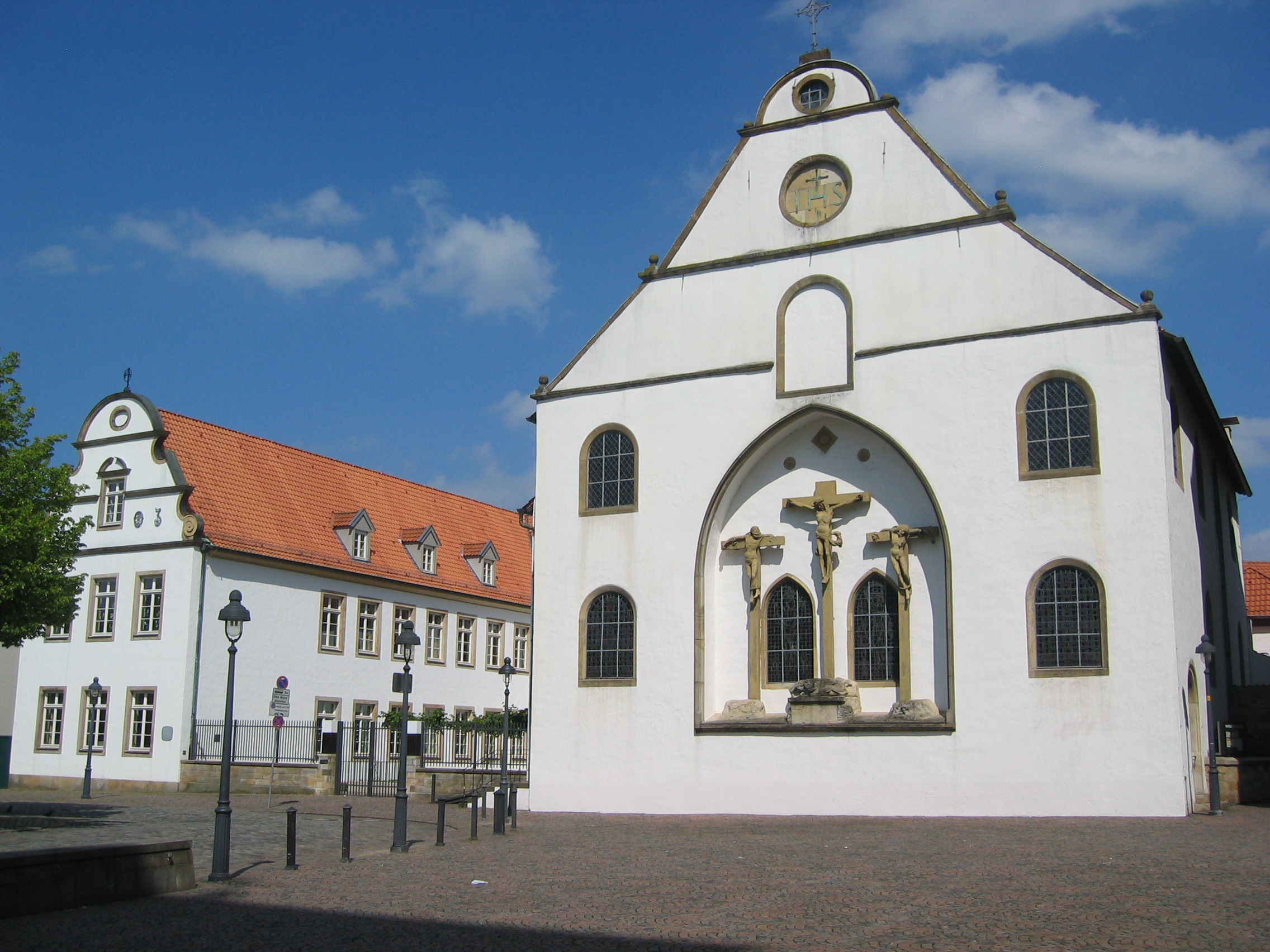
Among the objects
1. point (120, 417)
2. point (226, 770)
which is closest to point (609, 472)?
point (226, 770)

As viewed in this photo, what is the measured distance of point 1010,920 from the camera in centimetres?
967

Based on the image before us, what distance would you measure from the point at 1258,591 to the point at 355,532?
33.8 m

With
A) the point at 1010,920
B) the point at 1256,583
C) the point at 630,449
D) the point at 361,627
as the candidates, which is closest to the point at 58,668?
the point at 361,627

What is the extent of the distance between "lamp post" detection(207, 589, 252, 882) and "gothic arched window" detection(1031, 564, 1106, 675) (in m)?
12.3

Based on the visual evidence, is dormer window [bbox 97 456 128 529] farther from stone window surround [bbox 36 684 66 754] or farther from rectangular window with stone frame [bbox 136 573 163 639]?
stone window surround [bbox 36 684 66 754]

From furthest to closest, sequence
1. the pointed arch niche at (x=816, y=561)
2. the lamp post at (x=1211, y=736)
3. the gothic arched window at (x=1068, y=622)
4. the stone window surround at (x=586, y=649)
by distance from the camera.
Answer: the stone window surround at (x=586, y=649) → the pointed arch niche at (x=816, y=561) → the gothic arched window at (x=1068, y=622) → the lamp post at (x=1211, y=736)

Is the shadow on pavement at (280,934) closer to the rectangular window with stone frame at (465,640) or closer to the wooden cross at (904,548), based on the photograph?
the wooden cross at (904,548)

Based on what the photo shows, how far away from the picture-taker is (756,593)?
2333 centimetres

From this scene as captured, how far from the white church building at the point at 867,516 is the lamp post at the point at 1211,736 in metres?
0.23

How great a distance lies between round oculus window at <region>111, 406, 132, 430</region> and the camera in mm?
34250

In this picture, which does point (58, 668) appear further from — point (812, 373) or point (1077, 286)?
point (1077, 286)

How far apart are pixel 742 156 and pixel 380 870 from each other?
1588 centimetres

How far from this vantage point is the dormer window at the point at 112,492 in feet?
111

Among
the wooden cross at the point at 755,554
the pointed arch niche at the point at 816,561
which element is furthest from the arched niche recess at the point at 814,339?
the wooden cross at the point at 755,554
